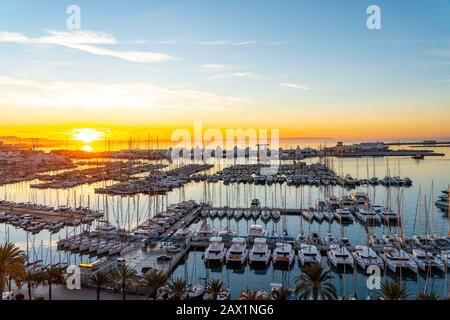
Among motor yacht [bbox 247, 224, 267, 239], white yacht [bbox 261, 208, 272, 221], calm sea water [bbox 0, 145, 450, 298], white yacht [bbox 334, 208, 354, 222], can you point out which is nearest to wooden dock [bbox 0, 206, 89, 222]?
calm sea water [bbox 0, 145, 450, 298]

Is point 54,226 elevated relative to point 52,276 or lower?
lower

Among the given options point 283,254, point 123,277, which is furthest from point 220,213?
point 123,277

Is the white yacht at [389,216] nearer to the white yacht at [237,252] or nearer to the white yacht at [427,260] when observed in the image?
the white yacht at [427,260]

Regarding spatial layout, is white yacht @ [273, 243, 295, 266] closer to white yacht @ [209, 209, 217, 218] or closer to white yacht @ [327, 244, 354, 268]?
white yacht @ [327, 244, 354, 268]

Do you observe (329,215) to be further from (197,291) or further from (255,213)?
(197,291)

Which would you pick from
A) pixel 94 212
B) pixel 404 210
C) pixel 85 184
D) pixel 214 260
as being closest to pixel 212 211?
pixel 94 212
